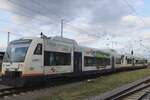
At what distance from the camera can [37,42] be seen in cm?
2089

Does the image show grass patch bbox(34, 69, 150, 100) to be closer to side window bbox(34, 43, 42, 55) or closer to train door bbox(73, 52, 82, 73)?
train door bbox(73, 52, 82, 73)

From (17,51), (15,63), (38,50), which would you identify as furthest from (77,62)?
(15,63)

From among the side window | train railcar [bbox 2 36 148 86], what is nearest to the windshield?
train railcar [bbox 2 36 148 86]

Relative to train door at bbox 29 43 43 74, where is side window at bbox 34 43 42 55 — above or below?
above

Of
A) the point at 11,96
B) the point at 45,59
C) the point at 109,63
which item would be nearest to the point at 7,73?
the point at 45,59

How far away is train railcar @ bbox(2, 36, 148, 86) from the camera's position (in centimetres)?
2000

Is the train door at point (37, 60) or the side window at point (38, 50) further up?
the side window at point (38, 50)

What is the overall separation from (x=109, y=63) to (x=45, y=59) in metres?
20.3

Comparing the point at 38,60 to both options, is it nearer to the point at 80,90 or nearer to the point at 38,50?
the point at 38,50

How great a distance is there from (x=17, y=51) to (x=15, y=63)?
3.17 feet

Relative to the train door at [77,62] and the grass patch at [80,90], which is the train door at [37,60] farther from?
the train door at [77,62]

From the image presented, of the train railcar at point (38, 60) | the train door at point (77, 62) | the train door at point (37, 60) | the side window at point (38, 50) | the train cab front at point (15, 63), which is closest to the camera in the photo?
the train cab front at point (15, 63)

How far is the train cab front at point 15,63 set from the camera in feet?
65.2

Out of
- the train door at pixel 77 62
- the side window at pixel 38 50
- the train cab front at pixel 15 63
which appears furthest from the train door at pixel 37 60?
the train door at pixel 77 62
